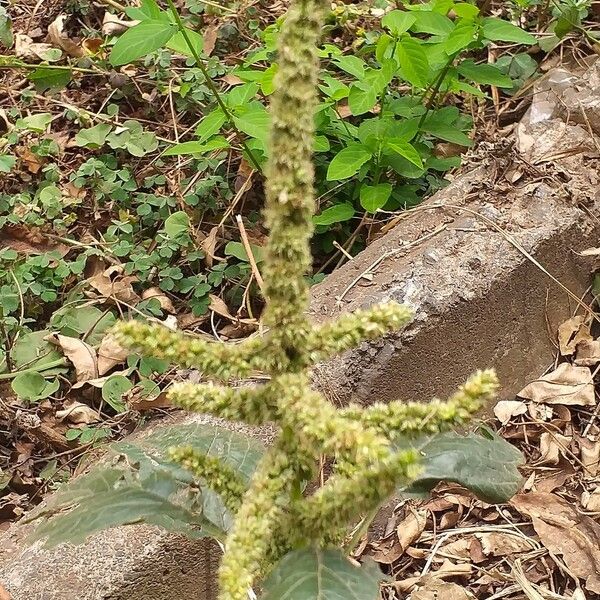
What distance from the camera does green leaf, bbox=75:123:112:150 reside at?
2734mm

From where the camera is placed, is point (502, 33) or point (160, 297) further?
point (160, 297)

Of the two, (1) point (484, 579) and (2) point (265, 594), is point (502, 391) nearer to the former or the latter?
(1) point (484, 579)

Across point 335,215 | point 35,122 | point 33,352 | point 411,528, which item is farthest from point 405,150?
point 35,122

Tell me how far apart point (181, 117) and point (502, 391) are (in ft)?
5.16

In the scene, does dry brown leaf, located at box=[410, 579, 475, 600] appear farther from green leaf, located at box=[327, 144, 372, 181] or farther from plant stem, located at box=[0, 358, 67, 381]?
plant stem, located at box=[0, 358, 67, 381]

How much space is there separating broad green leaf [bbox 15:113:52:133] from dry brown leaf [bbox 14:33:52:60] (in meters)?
0.37

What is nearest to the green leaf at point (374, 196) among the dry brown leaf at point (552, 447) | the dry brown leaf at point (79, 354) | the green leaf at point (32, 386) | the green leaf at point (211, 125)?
the green leaf at point (211, 125)

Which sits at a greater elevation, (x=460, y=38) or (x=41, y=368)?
(x=460, y=38)

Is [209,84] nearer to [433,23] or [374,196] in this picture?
[374,196]

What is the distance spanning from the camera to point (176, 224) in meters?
2.47

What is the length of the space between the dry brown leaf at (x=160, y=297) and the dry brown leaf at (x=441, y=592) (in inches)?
45.2

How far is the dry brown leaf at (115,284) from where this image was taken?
2408mm

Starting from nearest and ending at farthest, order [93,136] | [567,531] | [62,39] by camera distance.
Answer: [567,531] → [93,136] → [62,39]

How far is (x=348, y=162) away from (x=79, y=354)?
3.04ft
